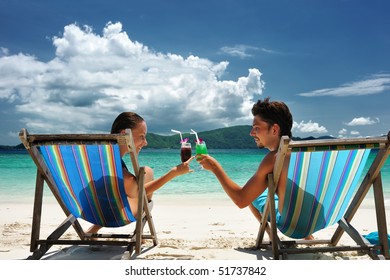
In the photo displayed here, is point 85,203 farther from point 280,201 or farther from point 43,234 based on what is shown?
point 43,234

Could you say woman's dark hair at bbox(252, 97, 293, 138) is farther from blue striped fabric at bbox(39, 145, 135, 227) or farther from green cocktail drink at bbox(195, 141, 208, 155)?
blue striped fabric at bbox(39, 145, 135, 227)

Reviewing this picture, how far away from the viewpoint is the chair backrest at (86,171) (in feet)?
9.11

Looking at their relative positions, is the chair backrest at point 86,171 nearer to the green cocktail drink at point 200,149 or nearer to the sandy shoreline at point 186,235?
the sandy shoreline at point 186,235

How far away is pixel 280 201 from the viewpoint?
121 inches

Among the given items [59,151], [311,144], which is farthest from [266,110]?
[59,151]

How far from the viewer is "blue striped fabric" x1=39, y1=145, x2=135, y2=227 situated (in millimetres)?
2868

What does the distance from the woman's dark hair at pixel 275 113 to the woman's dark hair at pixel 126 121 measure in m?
1.01

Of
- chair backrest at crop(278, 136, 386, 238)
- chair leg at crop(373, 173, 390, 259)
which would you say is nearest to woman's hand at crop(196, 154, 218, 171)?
chair backrest at crop(278, 136, 386, 238)

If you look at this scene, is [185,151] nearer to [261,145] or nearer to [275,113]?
[261,145]

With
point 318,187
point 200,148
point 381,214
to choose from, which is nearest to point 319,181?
point 318,187

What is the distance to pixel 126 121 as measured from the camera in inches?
134

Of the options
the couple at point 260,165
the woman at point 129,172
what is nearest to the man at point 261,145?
the couple at point 260,165

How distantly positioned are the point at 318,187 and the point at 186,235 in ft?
6.74
